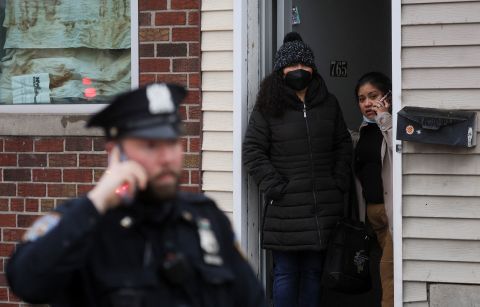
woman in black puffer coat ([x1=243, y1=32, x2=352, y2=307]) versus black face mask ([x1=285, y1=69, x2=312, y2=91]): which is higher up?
black face mask ([x1=285, y1=69, x2=312, y2=91])

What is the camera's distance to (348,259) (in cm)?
565

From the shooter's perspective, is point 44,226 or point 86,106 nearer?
point 44,226

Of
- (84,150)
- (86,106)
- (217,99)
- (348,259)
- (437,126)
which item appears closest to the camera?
(437,126)

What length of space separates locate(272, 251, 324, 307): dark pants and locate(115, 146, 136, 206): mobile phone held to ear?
3.36 metres

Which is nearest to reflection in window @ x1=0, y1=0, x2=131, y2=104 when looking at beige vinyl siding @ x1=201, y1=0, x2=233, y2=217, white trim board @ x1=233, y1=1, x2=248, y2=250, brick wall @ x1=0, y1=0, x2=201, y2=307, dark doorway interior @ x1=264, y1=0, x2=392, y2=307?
brick wall @ x1=0, y1=0, x2=201, y2=307

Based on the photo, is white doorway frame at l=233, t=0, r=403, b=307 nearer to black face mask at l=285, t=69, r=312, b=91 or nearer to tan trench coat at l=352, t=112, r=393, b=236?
tan trench coat at l=352, t=112, r=393, b=236

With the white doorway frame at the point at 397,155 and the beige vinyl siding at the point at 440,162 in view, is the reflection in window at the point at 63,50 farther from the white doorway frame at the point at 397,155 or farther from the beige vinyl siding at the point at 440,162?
the beige vinyl siding at the point at 440,162

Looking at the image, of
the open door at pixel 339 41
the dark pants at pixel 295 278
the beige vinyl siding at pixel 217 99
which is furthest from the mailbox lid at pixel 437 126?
the open door at pixel 339 41

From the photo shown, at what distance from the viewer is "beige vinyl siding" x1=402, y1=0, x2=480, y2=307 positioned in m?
5.35

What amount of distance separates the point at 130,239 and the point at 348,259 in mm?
3307

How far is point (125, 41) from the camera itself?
6156 mm

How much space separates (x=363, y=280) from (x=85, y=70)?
2326mm

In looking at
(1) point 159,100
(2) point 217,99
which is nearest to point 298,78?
(2) point 217,99

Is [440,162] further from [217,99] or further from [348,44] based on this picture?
[348,44]
